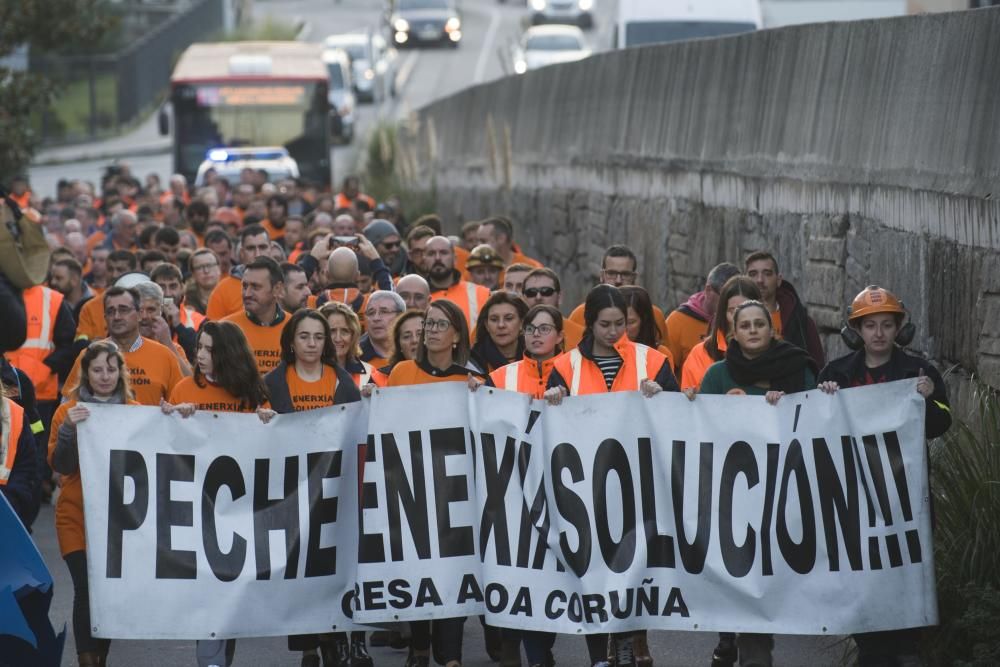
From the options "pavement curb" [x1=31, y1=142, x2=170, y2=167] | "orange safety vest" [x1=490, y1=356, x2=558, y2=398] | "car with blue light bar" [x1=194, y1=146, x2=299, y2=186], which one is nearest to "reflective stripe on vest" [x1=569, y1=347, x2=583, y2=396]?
"orange safety vest" [x1=490, y1=356, x2=558, y2=398]

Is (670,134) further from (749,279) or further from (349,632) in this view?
(349,632)

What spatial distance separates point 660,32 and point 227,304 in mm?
14145

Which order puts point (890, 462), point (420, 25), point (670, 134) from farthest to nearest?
point (420, 25) < point (670, 134) < point (890, 462)

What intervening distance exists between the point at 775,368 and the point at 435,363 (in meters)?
1.64

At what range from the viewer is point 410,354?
9.70 m

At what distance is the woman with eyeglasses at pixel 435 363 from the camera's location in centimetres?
880

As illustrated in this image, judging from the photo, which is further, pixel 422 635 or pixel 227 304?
pixel 227 304

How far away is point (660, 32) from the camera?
25.8 m

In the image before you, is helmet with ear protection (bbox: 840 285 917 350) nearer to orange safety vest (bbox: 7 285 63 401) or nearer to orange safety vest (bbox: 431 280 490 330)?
orange safety vest (bbox: 431 280 490 330)

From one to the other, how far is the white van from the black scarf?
57.3 ft

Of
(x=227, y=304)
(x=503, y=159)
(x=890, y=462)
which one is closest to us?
(x=890, y=462)

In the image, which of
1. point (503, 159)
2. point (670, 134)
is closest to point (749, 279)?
point (670, 134)

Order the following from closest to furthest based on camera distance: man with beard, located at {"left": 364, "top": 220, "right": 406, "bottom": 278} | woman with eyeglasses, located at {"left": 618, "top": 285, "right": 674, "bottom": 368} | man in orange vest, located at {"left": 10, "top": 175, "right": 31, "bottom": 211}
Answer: woman with eyeglasses, located at {"left": 618, "top": 285, "right": 674, "bottom": 368}, man with beard, located at {"left": 364, "top": 220, "right": 406, "bottom": 278}, man in orange vest, located at {"left": 10, "top": 175, "right": 31, "bottom": 211}

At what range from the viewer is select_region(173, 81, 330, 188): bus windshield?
3516 centimetres
